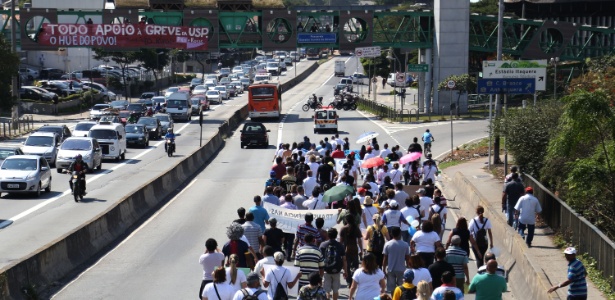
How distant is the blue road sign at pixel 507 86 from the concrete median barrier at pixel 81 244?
12.2 m

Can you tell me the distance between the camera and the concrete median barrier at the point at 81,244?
1800 cm

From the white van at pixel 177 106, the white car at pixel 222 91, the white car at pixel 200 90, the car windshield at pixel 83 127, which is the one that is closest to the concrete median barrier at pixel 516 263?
the car windshield at pixel 83 127

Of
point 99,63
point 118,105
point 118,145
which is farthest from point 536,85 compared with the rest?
point 99,63

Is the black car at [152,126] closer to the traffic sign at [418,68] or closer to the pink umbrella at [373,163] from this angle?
the traffic sign at [418,68]

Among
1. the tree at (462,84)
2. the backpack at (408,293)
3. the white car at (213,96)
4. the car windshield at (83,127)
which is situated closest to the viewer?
the backpack at (408,293)

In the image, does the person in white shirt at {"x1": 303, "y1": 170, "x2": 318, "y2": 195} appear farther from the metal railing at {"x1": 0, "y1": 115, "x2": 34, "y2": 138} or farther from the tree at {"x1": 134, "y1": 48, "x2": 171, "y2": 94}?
the tree at {"x1": 134, "y1": 48, "x2": 171, "y2": 94}

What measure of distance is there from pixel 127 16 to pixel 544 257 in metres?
58.1

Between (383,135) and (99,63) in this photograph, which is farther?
(99,63)

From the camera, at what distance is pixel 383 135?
61281mm

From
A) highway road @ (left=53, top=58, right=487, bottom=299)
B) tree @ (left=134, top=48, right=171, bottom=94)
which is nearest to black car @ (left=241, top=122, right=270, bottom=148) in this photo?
highway road @ (left=53, top=58, right=487, bottom=299)

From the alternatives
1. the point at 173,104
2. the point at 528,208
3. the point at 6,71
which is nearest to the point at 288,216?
the point at 528,208

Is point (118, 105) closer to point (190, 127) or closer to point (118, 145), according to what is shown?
point (190, 127)

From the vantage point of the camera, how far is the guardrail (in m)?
20.2

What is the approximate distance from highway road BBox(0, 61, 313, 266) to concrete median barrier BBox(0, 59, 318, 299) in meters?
1.23
